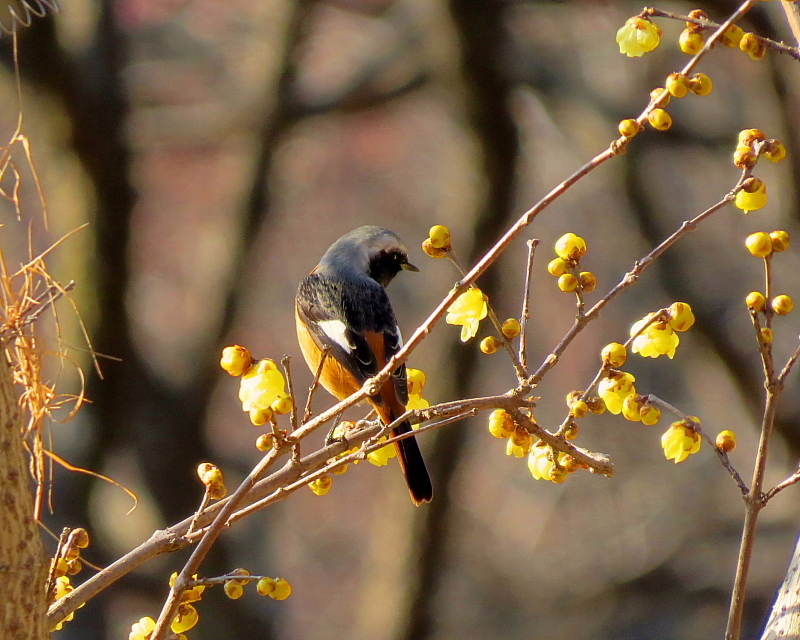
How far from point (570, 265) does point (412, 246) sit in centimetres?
655

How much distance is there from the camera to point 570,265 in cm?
140

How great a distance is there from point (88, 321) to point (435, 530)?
2.27 metres

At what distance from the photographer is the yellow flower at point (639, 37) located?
1.49 metres

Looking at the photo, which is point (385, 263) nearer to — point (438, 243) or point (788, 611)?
point (438, 243)

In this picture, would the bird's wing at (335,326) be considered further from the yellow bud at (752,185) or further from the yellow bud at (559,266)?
the yellow bud at (752,185)

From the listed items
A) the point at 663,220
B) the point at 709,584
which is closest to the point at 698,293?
the point at 663,220

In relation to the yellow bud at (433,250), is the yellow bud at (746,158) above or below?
above

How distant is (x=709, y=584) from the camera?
7.04 m

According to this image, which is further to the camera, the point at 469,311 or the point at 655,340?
the point at 469,311

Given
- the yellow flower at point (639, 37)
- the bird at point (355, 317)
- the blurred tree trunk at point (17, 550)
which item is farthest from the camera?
the bird at point (355, 317)

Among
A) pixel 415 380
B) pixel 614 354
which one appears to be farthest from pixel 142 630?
pixel 614 354

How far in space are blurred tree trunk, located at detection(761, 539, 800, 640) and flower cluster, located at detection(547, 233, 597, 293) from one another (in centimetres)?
54

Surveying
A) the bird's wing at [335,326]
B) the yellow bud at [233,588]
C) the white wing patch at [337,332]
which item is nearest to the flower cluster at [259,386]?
the yellow bud at [233,588]

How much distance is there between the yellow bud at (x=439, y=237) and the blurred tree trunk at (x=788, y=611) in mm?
717
